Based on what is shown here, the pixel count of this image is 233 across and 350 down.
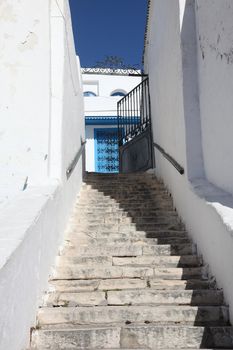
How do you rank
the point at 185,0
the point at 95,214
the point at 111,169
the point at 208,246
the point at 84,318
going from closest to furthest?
the point at 84,318, the point at 208,246, the point at 185,0, the point at 95,214, the point at 111,169

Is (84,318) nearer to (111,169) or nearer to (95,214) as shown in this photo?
(95,214)

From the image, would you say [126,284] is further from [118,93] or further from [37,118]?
[118,93]

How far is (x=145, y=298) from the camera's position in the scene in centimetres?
368

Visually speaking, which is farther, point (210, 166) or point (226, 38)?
point (210, 166)

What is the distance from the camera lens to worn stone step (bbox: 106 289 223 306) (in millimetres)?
3648

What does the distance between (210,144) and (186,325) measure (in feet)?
7.32

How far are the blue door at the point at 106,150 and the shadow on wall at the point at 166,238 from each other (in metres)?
5.44

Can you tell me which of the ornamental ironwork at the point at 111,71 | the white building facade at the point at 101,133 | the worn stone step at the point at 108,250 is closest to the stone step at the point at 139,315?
the worn stone step at the point at 108,250

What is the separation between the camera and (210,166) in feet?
15.8

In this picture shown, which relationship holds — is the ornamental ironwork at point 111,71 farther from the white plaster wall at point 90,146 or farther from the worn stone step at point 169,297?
the worn stone step at point 169,297

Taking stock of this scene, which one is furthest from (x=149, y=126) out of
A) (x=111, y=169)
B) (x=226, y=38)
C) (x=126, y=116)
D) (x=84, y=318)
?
(x=84, y=318)

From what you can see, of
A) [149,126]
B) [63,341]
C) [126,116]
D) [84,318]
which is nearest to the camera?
[63,341]

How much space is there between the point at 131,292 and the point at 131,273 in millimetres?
426

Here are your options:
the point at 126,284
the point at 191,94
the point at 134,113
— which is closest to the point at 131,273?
the point at 126,284
